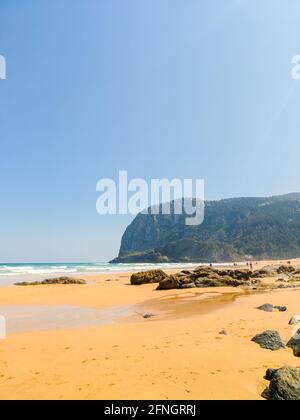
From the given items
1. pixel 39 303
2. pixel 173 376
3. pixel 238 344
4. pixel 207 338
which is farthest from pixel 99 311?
pixel 173 376

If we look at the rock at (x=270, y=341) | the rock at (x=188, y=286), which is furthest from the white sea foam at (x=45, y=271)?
the rock at (x=270, y=341)

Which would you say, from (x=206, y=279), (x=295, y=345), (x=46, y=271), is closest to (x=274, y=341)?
(x=295, y=345)

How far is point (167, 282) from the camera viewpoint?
2391 centimetres

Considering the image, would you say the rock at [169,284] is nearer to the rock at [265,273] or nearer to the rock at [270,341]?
the rock at [265,273]

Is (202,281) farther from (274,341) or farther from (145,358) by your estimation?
(145,358)

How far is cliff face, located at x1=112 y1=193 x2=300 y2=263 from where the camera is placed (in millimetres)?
135500

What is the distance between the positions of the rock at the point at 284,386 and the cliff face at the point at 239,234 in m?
134

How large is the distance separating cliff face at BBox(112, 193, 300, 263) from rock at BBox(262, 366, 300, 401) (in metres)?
134

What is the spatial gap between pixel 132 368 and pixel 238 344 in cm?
285

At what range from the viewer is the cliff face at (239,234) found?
136m

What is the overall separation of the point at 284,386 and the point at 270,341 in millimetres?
2847

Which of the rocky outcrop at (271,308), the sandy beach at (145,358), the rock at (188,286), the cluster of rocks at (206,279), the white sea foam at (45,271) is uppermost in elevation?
the sandy beach at (145,358)

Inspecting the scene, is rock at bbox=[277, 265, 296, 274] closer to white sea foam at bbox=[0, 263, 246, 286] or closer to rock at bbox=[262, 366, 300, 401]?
white sea foam at bbox=[0, 263, 246, 286]

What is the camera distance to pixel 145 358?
6680 millimetres
